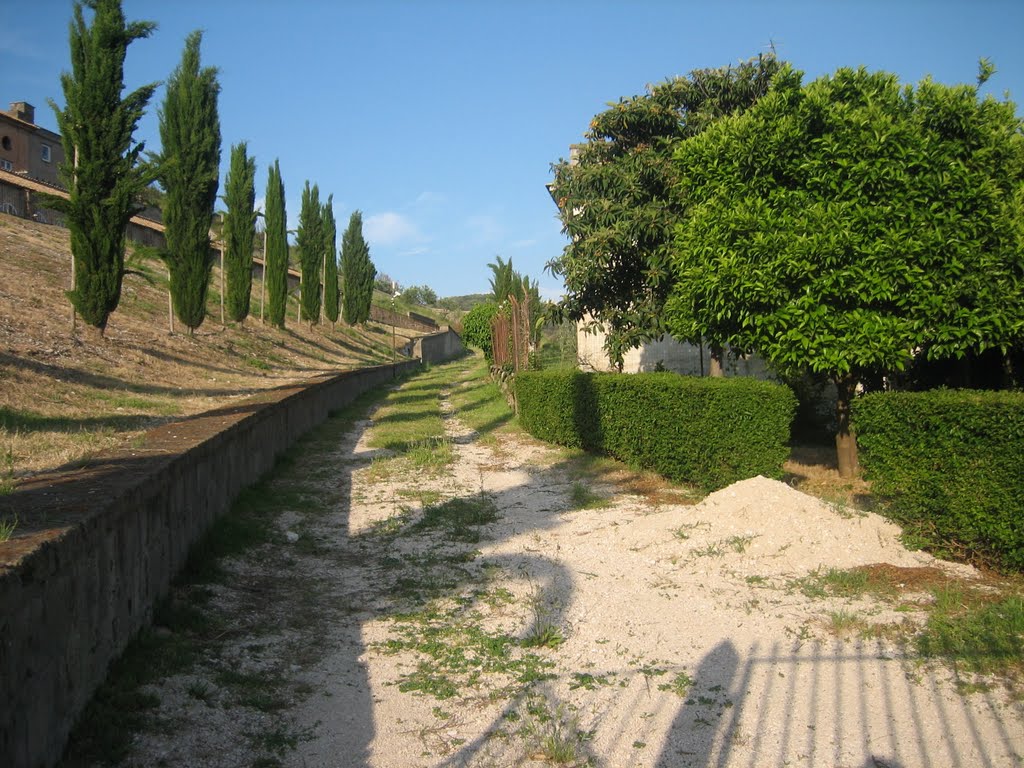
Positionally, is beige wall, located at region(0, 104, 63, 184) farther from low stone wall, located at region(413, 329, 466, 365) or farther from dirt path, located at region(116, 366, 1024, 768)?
dirt path, located at region(116, 366, 1024, 768)

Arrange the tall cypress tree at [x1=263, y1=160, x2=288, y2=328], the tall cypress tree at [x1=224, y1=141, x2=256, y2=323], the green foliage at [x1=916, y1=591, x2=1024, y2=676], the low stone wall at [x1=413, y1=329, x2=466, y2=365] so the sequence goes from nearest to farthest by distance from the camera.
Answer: the green foliage at [x1=916, y1=591, x2=1024, y2=676] < the tall cypress tree at [x1=224, y1=141, x2=256, y2=323] < the tall cypress tree at [x1=263, y1=160, x2=288, y2=328] < the low stone wall at [x1=413, y1=329, x2=466, y2=365]

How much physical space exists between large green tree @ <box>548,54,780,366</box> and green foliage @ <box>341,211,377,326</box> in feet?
141

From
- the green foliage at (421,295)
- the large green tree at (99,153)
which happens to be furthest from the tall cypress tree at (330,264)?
the green foliage at (421,295)

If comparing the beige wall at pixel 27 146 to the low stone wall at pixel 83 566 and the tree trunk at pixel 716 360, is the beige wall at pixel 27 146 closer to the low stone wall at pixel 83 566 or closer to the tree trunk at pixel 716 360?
the tree trunk at pixel 716 360

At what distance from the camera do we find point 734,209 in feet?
31.7

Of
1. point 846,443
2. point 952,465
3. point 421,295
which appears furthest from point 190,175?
point 421,295

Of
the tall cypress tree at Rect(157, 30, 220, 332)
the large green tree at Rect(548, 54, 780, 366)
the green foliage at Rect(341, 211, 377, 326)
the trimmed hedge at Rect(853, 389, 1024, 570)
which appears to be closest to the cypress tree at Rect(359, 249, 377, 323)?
the green foliage at Rect(341, 211, 377, 326)

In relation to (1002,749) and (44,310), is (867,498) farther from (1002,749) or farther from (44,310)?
(44,310)

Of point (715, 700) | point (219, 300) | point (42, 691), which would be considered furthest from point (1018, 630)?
point (219, 300)

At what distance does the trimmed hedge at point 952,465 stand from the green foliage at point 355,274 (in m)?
51.2

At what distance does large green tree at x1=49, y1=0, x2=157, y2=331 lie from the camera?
1692 centimetres

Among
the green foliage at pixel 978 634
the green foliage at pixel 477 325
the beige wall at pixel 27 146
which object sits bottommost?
the green foliage at pixel 978 634

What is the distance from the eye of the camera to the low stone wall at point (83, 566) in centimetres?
294

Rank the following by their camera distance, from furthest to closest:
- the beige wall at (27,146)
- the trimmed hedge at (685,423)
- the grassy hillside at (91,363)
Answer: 1. the beige wall at (27,146)
2. the trimmed hedge at (685,423)
3. the grassy hillside at (91,363)
